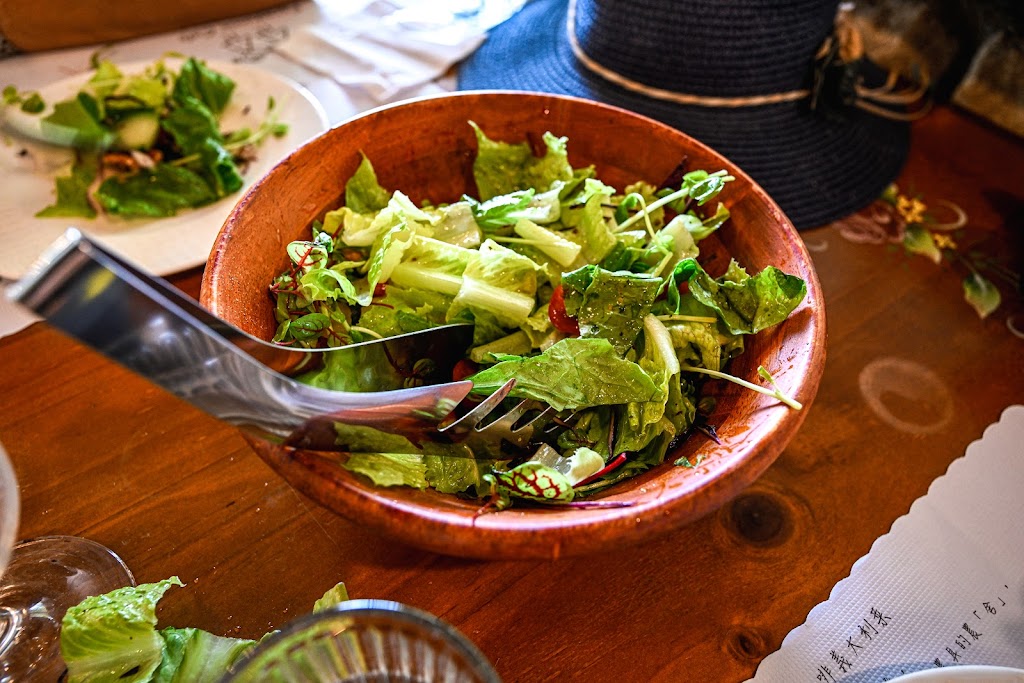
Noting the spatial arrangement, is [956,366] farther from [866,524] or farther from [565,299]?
[565,299]

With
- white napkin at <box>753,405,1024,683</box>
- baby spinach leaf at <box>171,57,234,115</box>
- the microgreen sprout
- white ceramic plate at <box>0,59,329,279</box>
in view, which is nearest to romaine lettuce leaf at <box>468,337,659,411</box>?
the microgreen sprout

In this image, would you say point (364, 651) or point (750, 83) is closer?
point (364, 651)

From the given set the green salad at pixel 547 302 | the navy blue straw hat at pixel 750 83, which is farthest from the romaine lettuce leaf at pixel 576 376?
the navy blue straw hat at pixel 750 83

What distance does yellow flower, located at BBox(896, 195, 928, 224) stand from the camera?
146cm

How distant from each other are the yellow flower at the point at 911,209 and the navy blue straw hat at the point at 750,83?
52 millimetres

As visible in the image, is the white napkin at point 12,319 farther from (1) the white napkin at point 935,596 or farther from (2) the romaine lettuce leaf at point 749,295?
(1) the white napkin at point 935,596

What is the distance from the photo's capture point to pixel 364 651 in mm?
588

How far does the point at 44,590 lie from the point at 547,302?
0.72 meters

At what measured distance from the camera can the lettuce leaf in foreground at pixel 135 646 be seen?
0.70 metres

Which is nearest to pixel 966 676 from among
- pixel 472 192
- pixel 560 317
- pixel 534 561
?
pixel 534 561

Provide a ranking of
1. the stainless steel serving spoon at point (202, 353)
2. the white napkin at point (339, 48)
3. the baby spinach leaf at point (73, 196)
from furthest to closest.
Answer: the white napkin at point (339, 48), the baby spinach leaf at point (73, 196), the stainless steel serving spoon at point (202, 353)

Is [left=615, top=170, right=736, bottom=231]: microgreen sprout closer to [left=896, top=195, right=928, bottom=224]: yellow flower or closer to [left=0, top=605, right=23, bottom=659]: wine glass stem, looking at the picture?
[left=896, top=195, right=928, bottom=224]: yellow flower

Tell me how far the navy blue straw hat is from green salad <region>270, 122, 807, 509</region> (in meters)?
0.44

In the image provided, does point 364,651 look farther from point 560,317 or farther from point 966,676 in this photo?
point 966,676
